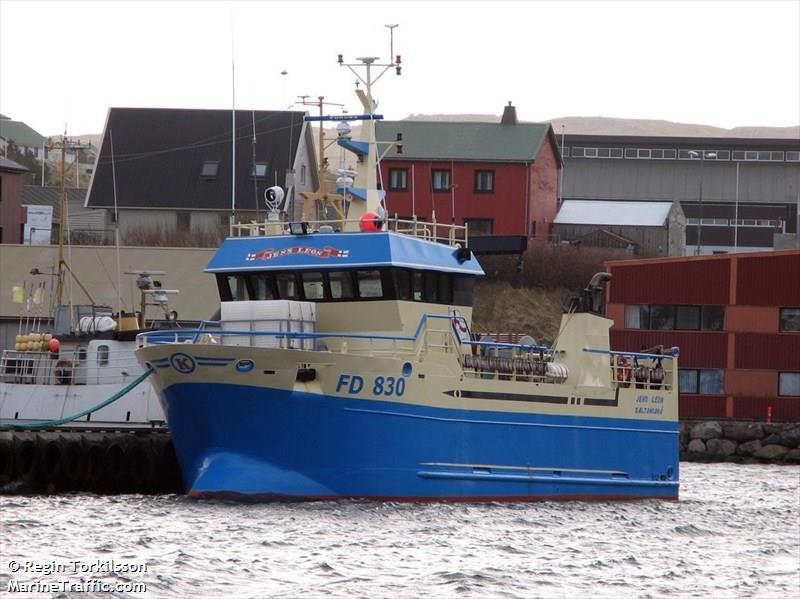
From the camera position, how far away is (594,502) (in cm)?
3566

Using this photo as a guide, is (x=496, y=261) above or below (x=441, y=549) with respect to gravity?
above

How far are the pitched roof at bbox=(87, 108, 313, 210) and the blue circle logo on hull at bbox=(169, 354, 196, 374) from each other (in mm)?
39102

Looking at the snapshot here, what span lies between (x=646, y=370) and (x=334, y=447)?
450 inches

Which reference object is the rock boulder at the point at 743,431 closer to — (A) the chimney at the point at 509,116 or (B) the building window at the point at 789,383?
(B) the building window at the point at 789,383

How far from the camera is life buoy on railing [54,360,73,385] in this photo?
3472 centimetres

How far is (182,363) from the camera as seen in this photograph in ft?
95.5

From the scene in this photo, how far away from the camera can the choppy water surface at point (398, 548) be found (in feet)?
72.0

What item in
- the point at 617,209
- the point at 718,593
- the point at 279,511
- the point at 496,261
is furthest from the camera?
the point at 617,209

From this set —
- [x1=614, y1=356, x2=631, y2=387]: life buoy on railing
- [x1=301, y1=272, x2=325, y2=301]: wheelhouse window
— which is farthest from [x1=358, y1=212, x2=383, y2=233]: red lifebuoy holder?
[x1=614, y1=356, x2=631, y2=387]: life buoy on railing

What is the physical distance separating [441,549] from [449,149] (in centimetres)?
5087

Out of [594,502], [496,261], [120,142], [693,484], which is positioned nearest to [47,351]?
[594,502]

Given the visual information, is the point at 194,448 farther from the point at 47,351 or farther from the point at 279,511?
the point at 47,351

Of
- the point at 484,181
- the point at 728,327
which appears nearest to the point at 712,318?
the point at 728,327

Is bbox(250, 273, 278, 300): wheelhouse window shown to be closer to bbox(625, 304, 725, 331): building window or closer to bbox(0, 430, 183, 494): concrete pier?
bbox(0, 430, 183, 494): concrete pier
